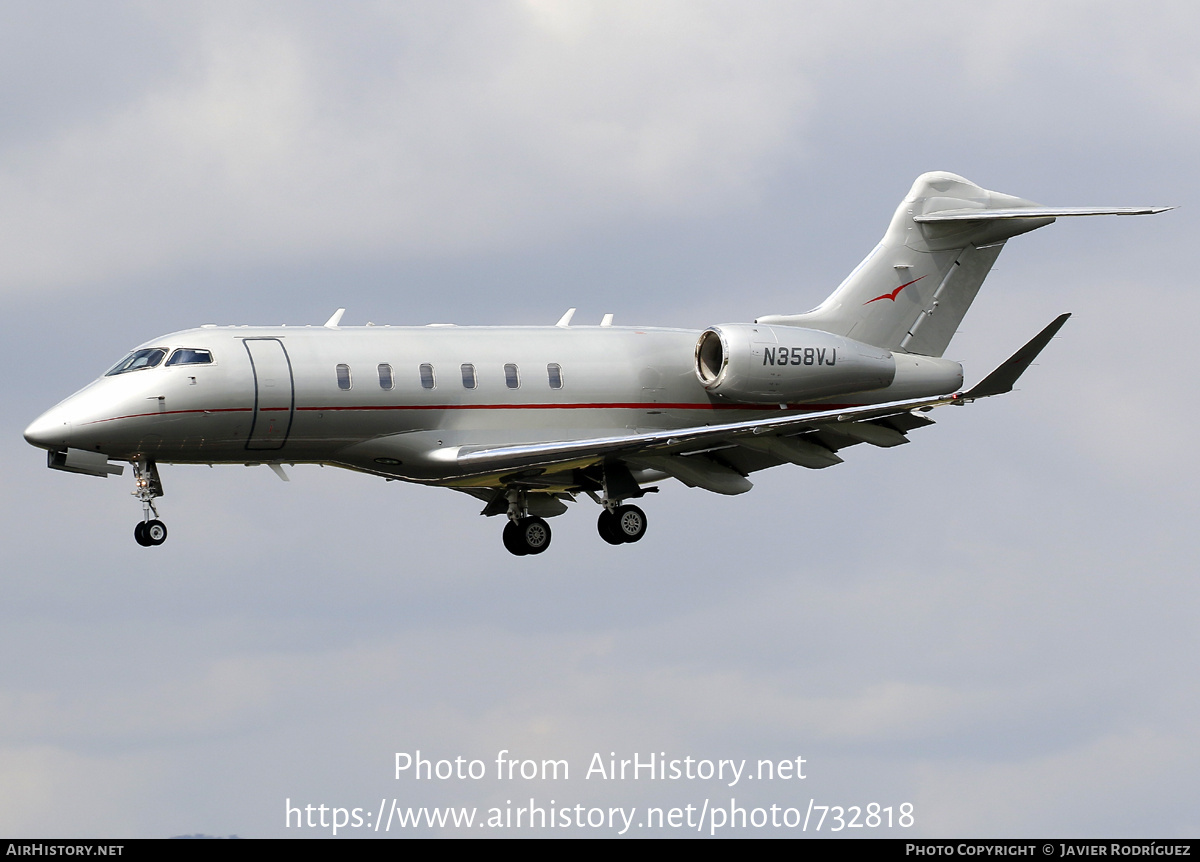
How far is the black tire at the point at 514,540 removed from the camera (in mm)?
38500

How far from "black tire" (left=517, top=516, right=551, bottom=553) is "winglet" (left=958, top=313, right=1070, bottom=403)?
10.0 metres

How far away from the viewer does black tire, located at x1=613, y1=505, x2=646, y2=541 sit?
1443 inches

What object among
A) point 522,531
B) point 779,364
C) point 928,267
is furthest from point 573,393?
point 928,267

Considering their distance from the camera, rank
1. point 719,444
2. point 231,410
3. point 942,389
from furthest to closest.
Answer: point 942,389
point 719,444
point 231,410

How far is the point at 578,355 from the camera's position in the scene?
36625 mm

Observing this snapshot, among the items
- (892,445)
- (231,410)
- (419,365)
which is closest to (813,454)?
(892,445)

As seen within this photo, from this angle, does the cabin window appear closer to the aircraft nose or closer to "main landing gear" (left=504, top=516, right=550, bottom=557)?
the aircraft nose

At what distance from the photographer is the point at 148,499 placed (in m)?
33.8

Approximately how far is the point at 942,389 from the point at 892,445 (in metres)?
4.25

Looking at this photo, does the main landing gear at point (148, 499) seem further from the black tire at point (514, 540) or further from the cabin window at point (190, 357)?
the black tire at point (514, 540)

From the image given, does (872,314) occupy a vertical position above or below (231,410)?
above

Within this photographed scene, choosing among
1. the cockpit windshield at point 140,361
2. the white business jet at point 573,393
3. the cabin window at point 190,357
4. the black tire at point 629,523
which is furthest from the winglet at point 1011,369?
the cockpit windshield at point 140,361

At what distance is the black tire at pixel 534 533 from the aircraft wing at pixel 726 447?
1827 millimetres

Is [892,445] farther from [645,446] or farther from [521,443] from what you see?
[521,443]
